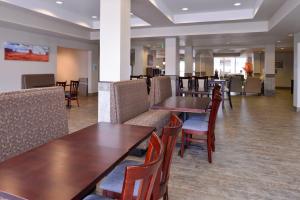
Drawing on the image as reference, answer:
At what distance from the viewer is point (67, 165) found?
1.41m

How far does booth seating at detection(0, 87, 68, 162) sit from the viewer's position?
71.8 inches

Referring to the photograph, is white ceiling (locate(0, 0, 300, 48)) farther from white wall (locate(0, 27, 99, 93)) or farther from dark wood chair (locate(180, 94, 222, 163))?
dark wood chair (locate(180, 94, 222, 163))

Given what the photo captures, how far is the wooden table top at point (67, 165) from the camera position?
3.69ft

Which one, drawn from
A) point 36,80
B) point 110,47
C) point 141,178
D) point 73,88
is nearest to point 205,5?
point 110,47

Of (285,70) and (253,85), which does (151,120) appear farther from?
(285,70)

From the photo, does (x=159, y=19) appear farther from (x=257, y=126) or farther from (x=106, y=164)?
(x=106, y=164)

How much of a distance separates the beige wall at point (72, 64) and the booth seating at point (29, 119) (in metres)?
10.3

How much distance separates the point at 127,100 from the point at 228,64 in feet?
65.6

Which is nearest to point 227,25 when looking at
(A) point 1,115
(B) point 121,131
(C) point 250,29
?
(C) point 250,29

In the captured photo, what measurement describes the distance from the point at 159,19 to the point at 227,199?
5843 millimetres

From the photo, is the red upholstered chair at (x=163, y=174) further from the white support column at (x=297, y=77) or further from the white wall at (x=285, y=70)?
the white wall at (x=285, y=70)

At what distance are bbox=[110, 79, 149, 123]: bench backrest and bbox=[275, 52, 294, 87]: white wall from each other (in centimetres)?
1595

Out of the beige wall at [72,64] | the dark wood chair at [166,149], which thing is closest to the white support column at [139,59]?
the beige wall at [72,64]

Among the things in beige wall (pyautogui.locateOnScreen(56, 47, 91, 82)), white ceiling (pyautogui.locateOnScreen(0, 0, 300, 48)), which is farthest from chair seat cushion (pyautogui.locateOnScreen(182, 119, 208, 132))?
beige wall (pyautogui.locateOnScreen(56, 47, 91, 82))
